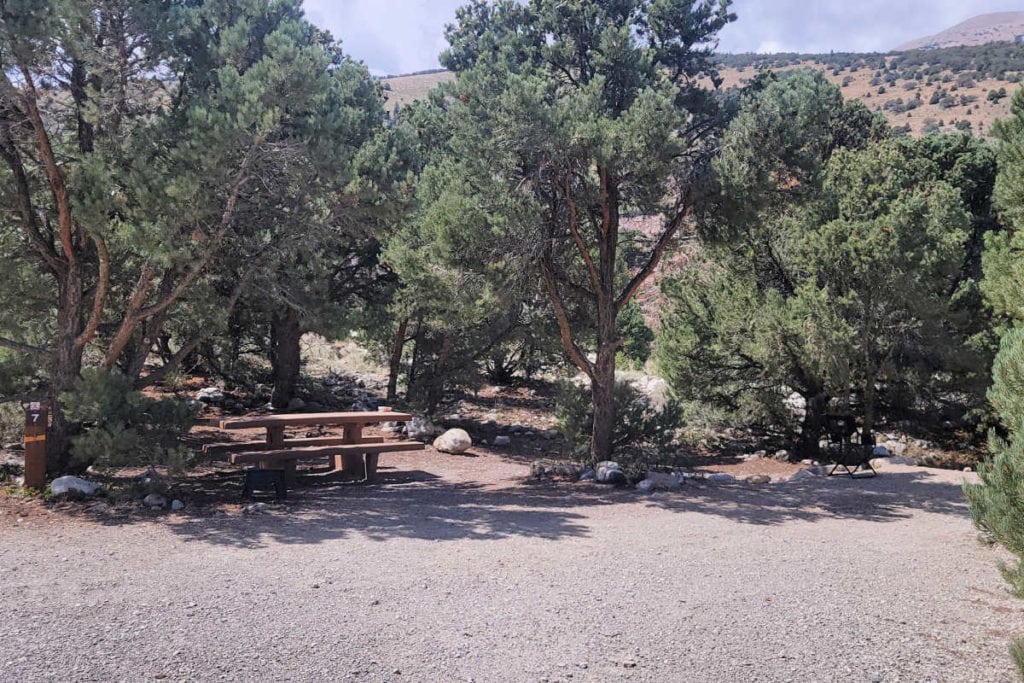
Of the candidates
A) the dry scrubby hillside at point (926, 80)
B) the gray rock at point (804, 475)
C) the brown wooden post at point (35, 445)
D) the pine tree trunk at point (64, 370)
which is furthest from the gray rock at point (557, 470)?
the dry scrubby hillside at point (926, 80)

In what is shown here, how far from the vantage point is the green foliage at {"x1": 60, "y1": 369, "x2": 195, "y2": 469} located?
7.82 metres

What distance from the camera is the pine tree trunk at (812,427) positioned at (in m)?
13.7

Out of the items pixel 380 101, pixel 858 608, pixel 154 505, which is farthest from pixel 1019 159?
pixel 380 101

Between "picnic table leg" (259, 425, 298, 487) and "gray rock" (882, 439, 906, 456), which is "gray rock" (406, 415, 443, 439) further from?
"gray rock" (882, 439, 906, 456)

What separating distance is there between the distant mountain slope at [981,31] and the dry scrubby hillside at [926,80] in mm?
63048

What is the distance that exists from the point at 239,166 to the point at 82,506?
3.79 m

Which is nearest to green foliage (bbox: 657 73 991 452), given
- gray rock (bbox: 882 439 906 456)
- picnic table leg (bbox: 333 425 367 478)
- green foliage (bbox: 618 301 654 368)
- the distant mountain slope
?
gray rock (bbox: 882 439 906 456)

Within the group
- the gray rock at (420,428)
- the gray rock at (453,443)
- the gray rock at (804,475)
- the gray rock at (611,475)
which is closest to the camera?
the gray rock at (611,475)

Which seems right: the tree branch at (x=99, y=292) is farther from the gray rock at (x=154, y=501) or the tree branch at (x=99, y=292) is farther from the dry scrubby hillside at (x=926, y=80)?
the dry scrubby hillside at (x=926, y=80)

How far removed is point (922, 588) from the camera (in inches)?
214

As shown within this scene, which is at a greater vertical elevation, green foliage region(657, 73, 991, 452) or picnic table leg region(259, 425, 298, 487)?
green foliage region(657, 73, 991, 452)

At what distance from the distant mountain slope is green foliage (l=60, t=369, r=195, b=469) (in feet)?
462

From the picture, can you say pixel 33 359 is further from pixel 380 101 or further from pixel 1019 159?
pixel 1019 159

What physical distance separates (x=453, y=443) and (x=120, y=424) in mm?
6409
